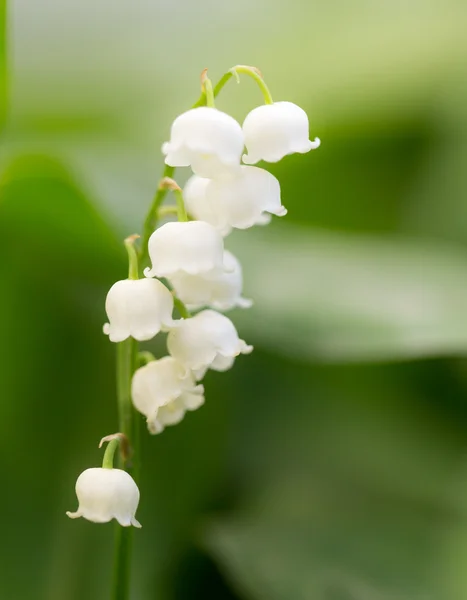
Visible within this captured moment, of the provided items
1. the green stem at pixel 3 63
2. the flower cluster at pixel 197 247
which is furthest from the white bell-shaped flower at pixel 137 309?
the green stem at pixel 3 63

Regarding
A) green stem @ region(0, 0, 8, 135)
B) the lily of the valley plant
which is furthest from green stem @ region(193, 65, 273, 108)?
green stem @ region(0, 0, 8, 135)

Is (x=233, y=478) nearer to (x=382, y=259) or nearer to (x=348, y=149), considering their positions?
(x=382, y=259)

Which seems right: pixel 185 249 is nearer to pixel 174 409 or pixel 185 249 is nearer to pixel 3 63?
pixel 174 409

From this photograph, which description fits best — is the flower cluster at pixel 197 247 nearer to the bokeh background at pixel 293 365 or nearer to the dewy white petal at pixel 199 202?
the dewy white petal at pixel 199 202

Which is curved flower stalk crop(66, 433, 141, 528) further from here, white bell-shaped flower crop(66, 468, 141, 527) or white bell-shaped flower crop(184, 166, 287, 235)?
white bell-shaped flower crop(184, 166, 287, 235)

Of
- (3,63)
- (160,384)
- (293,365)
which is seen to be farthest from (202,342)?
(3,63)

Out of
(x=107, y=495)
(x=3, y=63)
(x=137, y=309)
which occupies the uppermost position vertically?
(x=3, y=63)
